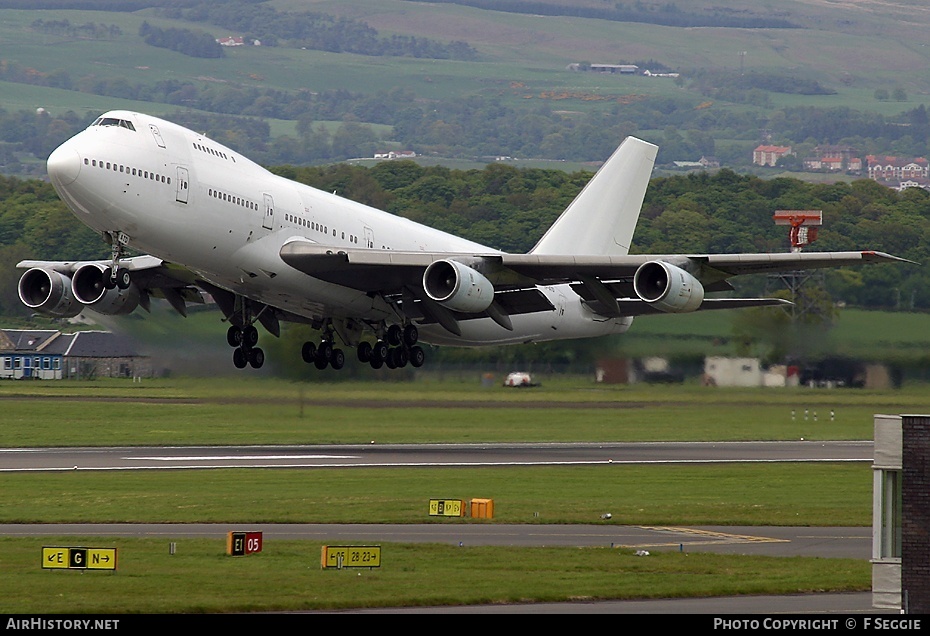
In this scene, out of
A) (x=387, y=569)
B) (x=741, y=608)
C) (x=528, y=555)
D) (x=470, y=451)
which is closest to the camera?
(x=741, y=608)

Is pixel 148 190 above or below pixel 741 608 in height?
above

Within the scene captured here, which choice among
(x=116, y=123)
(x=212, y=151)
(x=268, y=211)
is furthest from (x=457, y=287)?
(x=116, y=123)

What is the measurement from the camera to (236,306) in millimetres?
48000

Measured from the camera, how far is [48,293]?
4688 cm

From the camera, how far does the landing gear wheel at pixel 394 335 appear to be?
4816 cm

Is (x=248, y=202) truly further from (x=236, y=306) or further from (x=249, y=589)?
(x=249, y=589)

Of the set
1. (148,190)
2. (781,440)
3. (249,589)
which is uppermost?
(148,190)

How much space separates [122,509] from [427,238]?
12703mm

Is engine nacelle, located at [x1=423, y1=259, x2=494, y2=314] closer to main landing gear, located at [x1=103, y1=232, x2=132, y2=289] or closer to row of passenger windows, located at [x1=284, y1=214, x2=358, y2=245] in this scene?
row of passenger windows, located at [x1=284, y1=214, x2=358, y2=245]

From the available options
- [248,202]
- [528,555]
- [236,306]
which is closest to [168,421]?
[236,306]

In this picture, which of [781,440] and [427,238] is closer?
[427,238]

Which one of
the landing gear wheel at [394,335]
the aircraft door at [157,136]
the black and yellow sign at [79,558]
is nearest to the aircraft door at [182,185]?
the aircraft door at [157,136]

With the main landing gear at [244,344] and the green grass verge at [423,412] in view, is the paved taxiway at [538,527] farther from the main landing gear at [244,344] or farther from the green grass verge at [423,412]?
the main landing gear at [244,344]

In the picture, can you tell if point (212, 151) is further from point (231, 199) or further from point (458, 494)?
point (458, 494)
